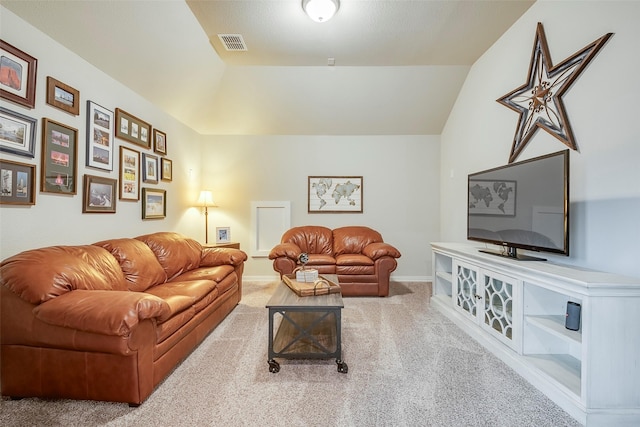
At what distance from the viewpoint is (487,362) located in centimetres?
215

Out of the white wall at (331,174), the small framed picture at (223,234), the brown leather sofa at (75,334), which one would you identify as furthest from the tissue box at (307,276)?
the white wall at (331,174)

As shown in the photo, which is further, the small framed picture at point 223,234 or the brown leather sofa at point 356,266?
the small framed picture at point 223,234

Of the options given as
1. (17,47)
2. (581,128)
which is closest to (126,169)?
(17,47)

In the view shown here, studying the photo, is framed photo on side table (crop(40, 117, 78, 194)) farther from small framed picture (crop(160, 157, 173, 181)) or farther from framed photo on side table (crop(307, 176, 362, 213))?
framed photo on side table (crop(307, 176, 362, 213))

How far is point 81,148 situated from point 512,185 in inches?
150

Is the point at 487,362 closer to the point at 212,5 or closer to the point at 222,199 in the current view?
the point at 212,5

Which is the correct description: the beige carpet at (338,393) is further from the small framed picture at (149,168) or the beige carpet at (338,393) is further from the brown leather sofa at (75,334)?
the small framed picture at (149,168)

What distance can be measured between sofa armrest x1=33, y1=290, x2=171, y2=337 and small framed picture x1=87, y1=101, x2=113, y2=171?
1.45m

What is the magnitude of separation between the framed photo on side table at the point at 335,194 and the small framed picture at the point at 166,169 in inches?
86.1

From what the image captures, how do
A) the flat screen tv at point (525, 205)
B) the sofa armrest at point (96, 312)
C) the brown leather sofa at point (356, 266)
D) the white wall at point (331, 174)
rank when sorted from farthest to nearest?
the white wall at point (331, 174) → the brown leather sofa at point (356, 266) → the flat screen tv at point (525, 205) → the sofa armrest at point (96, 312)

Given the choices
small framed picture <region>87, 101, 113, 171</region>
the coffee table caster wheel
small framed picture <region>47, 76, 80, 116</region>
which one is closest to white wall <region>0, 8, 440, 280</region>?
small framed picture <region>87, 101, 113, 171</region>

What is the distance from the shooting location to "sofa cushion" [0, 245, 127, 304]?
1.57 metres

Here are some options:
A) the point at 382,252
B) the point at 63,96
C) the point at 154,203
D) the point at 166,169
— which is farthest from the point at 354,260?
the point at 63,96

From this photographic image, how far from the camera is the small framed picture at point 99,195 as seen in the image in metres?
2.44
